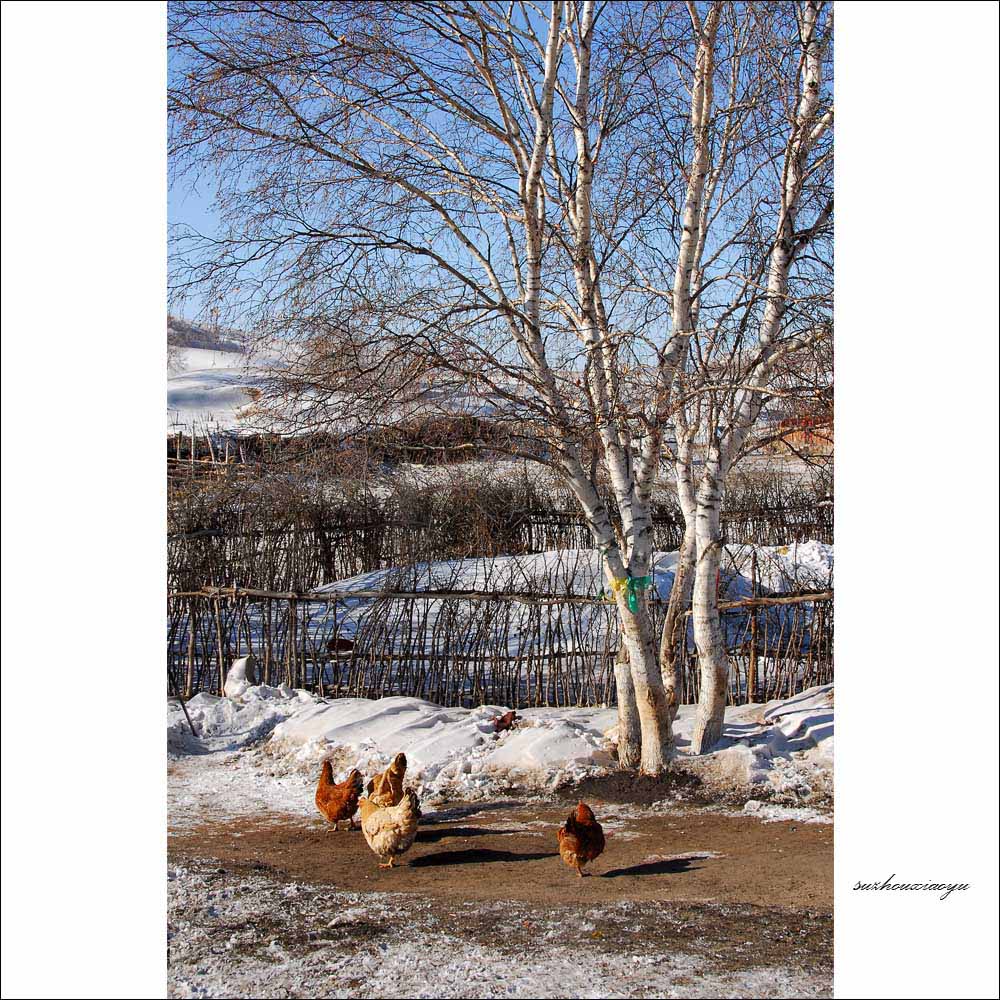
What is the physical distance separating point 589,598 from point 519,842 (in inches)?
108

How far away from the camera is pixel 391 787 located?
3873mm

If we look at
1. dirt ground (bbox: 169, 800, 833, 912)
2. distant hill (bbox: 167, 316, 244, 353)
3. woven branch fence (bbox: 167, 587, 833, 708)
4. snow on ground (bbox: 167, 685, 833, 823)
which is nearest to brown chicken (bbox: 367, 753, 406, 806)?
dirt ground (bbox: 169, 800, 833, 912)

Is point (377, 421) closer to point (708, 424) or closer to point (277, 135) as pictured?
point (277, 135)

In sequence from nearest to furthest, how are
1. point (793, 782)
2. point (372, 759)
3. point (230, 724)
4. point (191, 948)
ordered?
point (191, 948), point (793, 782), point (372, 759), point (230, 724)

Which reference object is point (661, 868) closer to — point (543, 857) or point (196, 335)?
point (543, 857)

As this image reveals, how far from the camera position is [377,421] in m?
4.04

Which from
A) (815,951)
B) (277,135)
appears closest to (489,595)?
(277,135)

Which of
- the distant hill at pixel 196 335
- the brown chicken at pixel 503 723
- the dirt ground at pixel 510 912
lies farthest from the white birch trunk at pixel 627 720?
the distant hill at pixel 196 335

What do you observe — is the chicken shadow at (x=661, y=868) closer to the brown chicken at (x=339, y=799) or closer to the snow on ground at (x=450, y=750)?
the snow on ground at (x=450, y=750)

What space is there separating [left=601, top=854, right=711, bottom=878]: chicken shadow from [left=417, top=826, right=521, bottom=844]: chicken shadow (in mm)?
684

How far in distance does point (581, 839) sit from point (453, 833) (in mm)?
910

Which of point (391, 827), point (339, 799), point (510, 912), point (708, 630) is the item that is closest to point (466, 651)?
point (708, 630)

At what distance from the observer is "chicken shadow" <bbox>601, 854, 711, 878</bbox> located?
3.55 m

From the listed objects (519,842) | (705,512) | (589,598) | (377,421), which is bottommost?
(519,842)
